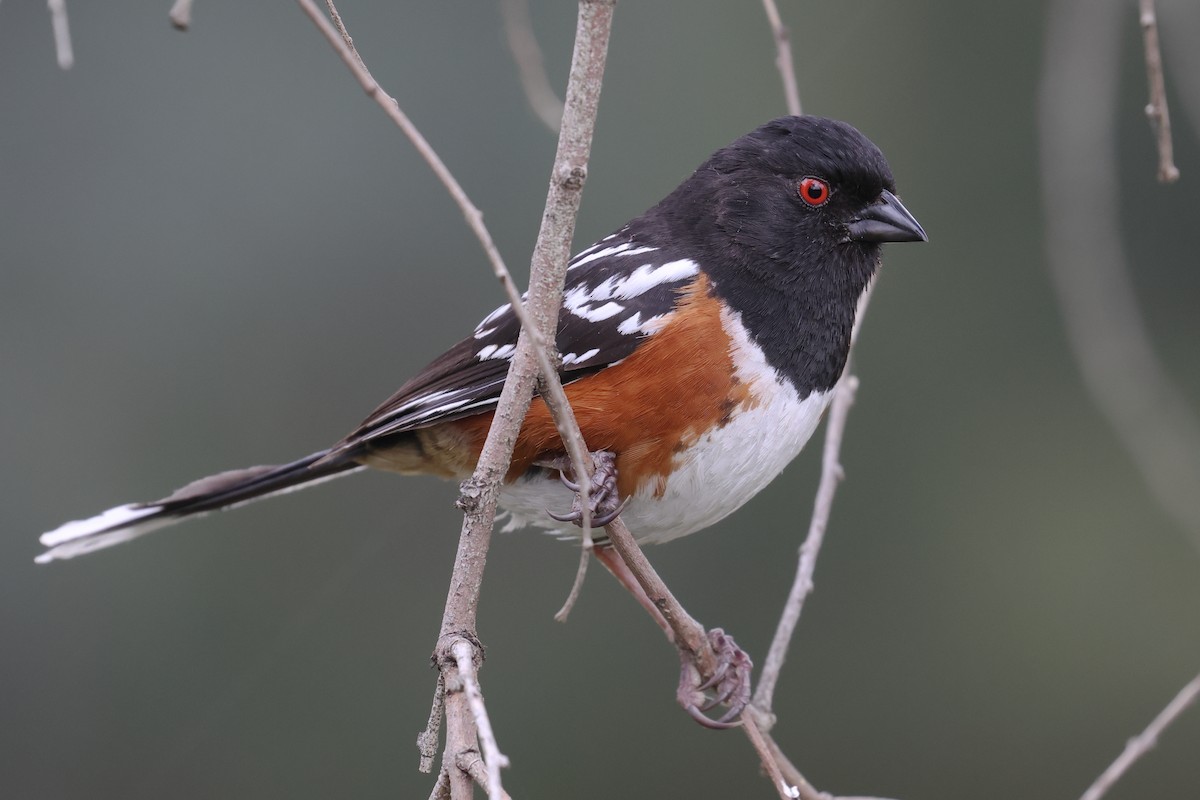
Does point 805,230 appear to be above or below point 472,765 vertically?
above

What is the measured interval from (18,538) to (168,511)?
0.98 m

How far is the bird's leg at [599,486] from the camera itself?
1.89m

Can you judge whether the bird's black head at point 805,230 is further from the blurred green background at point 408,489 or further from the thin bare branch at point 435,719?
Result: the blurred green background at point 408,489

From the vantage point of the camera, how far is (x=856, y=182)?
2115 millimetres

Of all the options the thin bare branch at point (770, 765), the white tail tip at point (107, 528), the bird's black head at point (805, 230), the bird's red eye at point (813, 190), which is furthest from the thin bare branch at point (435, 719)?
the white tail tip at point (107, 528)

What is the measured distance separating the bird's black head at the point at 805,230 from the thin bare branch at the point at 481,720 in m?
0.87

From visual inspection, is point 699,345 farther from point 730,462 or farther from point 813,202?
point 813,202

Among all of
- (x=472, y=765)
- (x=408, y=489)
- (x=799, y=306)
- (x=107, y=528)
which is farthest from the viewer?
(x=408, y=489)

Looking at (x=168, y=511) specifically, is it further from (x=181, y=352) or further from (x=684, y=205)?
(x=684, y=205)

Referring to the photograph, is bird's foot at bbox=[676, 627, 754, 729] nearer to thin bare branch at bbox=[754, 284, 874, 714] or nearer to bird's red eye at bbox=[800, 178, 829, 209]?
thin bare branch at bbox=[754, 284, 874, 714]

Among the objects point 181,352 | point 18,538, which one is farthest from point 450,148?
point 18,538

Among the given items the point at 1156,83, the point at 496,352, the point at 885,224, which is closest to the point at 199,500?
the point at 496,352

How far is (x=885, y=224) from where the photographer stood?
2121mm

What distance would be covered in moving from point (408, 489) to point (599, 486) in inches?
Answer: 65.0
